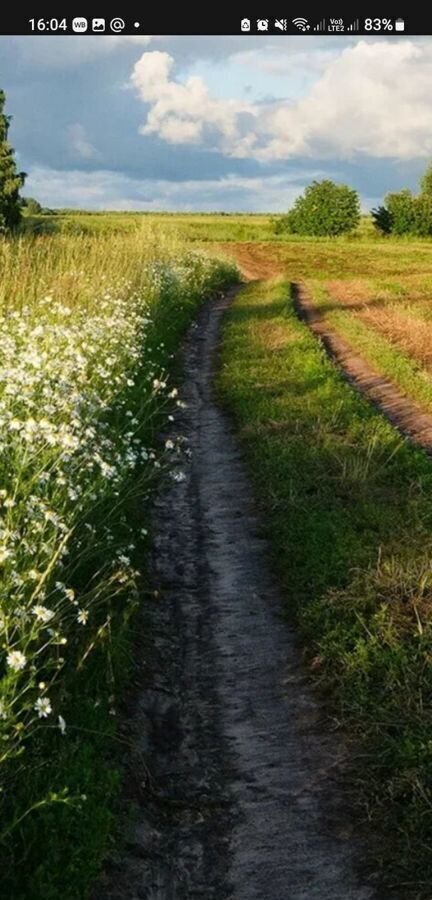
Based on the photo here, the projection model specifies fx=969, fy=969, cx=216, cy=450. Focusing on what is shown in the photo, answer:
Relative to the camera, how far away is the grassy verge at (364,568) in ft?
15.2

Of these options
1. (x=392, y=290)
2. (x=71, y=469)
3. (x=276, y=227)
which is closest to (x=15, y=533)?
(x=71, y=469)

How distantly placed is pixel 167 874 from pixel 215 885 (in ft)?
0.70

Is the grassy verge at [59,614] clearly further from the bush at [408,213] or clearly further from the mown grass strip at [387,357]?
the bush at [408,213]

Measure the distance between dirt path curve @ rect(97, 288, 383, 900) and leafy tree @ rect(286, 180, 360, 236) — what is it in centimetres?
9819

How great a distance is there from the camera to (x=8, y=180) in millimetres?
60188

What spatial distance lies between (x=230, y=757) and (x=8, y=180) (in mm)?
59516

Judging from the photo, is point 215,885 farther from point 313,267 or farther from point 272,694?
point 313,267

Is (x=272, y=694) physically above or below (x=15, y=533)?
below

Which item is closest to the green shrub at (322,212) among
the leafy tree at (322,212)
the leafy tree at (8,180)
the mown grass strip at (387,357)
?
the leafy tree at (322,212)

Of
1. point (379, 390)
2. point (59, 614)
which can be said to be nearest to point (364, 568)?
point (59, 614)

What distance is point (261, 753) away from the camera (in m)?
5.12

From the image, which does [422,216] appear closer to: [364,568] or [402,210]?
[402,210]

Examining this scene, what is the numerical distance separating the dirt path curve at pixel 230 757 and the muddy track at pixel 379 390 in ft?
16.6
